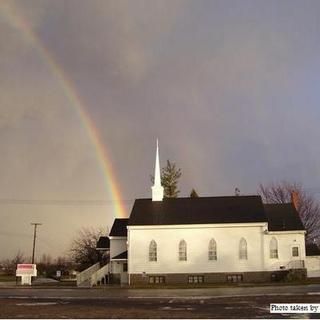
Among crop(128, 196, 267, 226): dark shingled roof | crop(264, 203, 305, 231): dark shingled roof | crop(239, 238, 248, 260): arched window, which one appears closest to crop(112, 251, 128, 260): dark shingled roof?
crop(128, 196, 267, 226): dark shingled roof

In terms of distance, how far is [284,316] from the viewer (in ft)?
64.7

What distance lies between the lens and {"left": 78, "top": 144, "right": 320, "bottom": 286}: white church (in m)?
62.8

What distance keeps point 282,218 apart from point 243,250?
6.95 m

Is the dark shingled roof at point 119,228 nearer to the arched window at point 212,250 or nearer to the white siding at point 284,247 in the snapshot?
the arched window at point 212,250

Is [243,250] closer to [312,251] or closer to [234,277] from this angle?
[234,277]

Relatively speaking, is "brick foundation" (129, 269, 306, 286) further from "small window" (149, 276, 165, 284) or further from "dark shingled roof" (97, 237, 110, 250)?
"dark shingled roof" (97, 237, 110, 250)

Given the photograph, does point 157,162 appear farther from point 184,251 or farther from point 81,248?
point 81,248

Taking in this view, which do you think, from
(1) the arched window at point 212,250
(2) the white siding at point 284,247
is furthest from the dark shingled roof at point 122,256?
(2) the white siding at point 284,247

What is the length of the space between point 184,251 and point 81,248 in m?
41.4

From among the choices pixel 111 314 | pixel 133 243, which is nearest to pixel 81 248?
pixel 133 243

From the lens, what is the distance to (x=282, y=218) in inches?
2611

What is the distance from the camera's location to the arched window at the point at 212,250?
63.5m

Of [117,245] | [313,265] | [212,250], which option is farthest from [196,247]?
[313,265]

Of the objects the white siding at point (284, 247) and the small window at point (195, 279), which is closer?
the white siding at point (284, 247)
